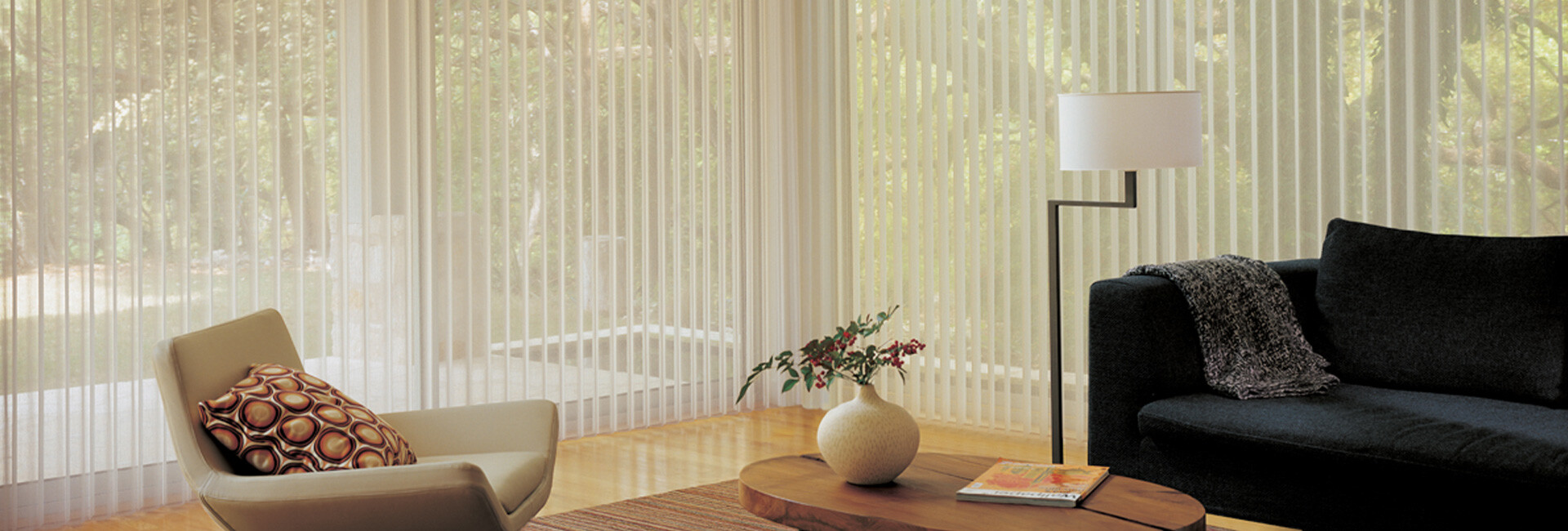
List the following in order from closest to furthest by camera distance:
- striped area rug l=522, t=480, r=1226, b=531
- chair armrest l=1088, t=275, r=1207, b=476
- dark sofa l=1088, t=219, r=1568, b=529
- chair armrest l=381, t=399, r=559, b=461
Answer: dark sofa l=1088, t=219, r=1568, b=529 < chair armrest l=381, t=399, r=559, b=461 < chair armrest l=1088, t=275, r=1207, b=476 < striped area rug l=522, t=480, r=1226, b=531

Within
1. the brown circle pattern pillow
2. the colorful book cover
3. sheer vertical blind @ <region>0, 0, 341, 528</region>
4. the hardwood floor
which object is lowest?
the hardwood floor

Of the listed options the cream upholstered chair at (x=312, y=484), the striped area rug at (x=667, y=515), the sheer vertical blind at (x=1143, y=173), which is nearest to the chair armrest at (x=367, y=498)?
the cream upholstered chair at (x=312, y=484)

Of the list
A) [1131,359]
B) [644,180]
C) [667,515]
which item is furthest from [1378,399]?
[644,180]

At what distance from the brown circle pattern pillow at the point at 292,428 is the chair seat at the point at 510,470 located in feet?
0.60

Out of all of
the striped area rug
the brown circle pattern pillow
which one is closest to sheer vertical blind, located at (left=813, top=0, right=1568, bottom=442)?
the striped area rug

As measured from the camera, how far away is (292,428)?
8.11 ft

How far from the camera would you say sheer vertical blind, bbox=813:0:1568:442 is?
3.79 metres

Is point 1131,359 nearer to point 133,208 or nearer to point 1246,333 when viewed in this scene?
point 1246,333

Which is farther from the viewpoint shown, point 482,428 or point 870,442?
point 482,428

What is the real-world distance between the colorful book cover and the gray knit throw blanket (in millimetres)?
870

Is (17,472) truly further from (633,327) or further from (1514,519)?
(1514,519)

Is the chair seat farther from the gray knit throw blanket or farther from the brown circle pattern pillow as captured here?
A: the gray knit throw blanket

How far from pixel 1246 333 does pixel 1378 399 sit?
14.7 inches

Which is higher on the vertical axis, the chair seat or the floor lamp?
the floor lamp
